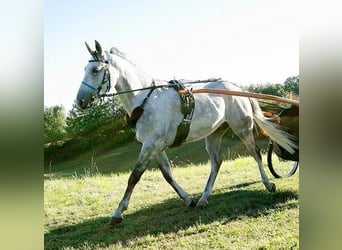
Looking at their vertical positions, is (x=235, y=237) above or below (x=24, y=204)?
below

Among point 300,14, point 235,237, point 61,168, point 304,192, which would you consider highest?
point 300,14

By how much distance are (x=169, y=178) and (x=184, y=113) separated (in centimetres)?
33

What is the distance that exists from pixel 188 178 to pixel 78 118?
0.63 metres

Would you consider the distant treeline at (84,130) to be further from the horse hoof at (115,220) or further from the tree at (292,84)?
the horse hoof at (115,220)

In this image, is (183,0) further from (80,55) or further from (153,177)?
(153,177)

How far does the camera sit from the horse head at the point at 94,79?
2.35m

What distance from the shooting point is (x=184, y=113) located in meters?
2.44

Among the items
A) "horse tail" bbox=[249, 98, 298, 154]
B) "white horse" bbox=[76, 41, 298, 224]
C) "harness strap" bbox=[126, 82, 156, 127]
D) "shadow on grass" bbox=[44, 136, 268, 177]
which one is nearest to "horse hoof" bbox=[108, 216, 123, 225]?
"white horse" bbox=[76, 41, 298, 224]

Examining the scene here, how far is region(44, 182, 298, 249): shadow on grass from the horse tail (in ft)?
0.80

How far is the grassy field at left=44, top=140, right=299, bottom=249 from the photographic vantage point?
2379mm

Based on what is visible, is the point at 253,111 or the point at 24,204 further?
the point at 253,111

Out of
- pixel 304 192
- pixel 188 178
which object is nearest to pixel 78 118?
pixel 188 178

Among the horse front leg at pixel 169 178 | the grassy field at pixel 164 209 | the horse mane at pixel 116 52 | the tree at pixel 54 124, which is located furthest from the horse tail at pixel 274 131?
the tree at pixel 54 124

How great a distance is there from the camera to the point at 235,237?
2.43m
